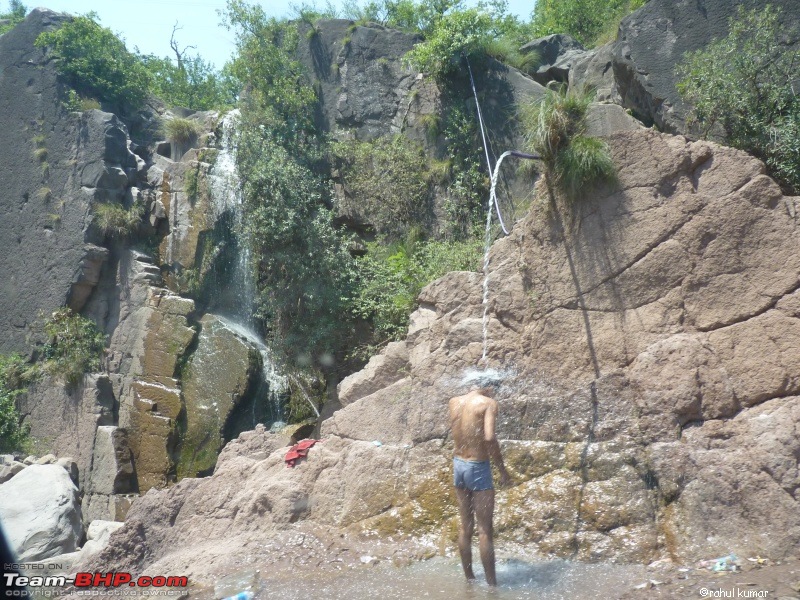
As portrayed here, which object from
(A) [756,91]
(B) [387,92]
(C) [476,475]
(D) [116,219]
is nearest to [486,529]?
(C) [476,475]

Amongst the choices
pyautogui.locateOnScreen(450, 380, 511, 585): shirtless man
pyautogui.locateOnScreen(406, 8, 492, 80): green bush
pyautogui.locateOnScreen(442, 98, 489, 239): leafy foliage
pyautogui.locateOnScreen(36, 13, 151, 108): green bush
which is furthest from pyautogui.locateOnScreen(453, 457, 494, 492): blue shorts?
pyautogui.locateOnScreen(36, 13, 151, 108): green bush

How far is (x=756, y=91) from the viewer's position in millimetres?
8312

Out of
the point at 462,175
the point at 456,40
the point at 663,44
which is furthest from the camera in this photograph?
the point at 456,40

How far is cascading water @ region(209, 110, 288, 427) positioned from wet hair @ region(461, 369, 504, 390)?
262 inches

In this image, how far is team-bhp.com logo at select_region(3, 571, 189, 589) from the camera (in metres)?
6.36

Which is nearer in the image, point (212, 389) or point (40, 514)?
point (40, 514)

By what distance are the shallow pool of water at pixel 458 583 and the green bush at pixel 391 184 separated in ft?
27.6

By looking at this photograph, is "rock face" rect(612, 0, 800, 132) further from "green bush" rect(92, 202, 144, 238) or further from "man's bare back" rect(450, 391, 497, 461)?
"green bush" rect(92, 202, 144, 238)

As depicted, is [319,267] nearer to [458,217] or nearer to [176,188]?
[458,217]

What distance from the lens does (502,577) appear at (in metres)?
5.63

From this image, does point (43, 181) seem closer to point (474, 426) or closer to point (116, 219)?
point (116, 219)

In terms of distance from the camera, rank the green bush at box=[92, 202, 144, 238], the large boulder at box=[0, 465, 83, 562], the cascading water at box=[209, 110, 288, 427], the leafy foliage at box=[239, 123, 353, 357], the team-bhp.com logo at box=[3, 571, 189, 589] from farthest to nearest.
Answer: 1. the green bush at box=[92, 202, 144, 238]
2. the cascading water at box=[209, 110, 288, 427]
3. the leafy foliage at box=[239, 123, 353, 357]
4. the large boulder at box=[0, 465, 83, 562]
5. the team-bhp.com logo at box=[3, 571, 189, 589]

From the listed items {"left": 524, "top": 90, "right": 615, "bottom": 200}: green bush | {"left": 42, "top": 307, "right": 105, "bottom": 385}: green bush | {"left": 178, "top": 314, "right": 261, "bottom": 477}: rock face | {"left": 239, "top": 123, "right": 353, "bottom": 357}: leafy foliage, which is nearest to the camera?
{"left": 524, "top": 90, "right": 615, "bottom": 200}: green bush

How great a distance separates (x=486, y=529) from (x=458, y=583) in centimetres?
49
